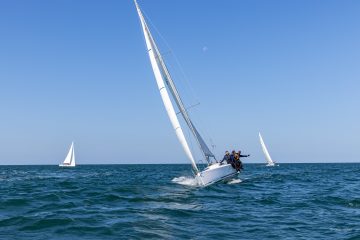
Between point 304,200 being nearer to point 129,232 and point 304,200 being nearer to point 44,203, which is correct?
point 129,232

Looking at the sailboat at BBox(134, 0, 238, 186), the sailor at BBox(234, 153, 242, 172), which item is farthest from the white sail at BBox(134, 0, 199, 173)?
the sailor at BBox(234, 153, 242, 172)

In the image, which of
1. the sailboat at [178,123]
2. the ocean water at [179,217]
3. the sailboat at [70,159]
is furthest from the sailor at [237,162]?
the sailboat at [70,159]

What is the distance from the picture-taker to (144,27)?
25.9 meters

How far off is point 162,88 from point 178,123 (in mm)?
2392

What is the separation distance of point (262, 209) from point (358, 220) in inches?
137

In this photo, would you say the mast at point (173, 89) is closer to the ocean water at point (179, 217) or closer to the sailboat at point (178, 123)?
the sailboat at point (178, 123)

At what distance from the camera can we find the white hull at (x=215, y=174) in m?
23.3

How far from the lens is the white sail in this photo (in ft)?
78.9

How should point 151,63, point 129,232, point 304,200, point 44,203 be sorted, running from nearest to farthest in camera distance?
point 129,232 → point 44,203 → point 304,200 → point 151,63

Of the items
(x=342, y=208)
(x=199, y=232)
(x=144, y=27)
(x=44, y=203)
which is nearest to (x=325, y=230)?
(x=199, y=232)

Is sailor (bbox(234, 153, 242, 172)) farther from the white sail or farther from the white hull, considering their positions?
the white sail

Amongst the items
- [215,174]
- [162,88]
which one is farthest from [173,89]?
[215,174]

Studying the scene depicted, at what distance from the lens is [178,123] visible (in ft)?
79.4

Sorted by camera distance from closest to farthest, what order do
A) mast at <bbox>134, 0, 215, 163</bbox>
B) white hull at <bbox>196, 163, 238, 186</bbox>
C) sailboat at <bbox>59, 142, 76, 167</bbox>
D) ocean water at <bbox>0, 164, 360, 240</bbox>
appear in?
ocean water at <bbox>0, 164, 360, 240</bbox>
white hull at <bbox>196, 163, 238, 186</bbox>
mast at <bbox>134, 0, 215, 163</bbox>
sailboat at <bbox>59, 142, 76, 167</bbox>
